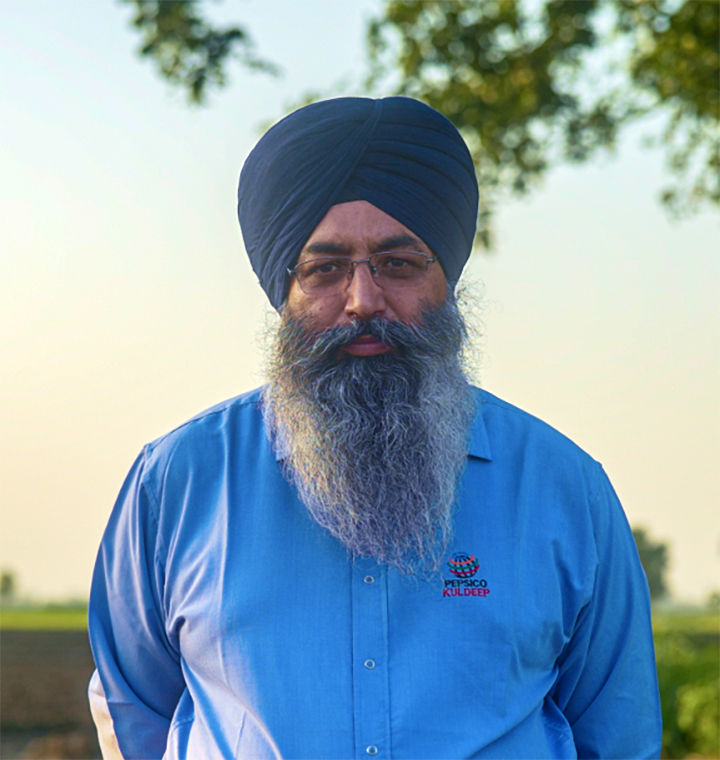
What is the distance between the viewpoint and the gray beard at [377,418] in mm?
2369

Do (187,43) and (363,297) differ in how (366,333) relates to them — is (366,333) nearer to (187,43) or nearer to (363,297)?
(363,297)

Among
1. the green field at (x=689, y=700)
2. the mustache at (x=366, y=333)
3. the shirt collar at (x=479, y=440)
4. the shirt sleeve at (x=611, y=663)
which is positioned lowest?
the green field at (x=689, y=700)

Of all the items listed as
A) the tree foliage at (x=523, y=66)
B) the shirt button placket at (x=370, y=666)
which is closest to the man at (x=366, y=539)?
the shirt button placket at (x=370, y=666)

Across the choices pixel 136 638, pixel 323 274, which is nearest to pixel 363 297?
pixel 323 274

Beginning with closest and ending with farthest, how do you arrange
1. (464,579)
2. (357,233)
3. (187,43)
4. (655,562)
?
(464,579), (357,233), (187,43), (655,562)

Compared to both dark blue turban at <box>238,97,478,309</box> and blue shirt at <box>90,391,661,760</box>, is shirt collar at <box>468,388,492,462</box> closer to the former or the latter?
blue shirt at <box>90,391,661,760</box>

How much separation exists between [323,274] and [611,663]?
1170 mm

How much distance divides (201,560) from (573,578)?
0.85 meters

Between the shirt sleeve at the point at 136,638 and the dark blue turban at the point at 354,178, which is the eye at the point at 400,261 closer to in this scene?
the dark blue turban at the point at 354,178

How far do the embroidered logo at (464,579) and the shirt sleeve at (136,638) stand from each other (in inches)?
26.8

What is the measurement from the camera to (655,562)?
10.1 m

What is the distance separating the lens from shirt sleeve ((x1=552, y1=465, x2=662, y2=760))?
92.3 inches

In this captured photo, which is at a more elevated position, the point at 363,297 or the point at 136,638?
the point at 363,297

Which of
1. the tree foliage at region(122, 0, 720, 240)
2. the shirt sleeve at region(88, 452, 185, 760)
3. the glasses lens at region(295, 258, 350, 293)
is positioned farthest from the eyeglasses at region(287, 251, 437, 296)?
the tree foliage at region(122, 0, 720, 240)
